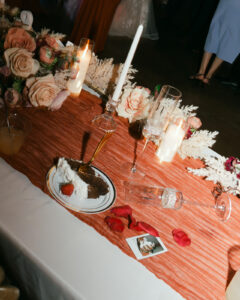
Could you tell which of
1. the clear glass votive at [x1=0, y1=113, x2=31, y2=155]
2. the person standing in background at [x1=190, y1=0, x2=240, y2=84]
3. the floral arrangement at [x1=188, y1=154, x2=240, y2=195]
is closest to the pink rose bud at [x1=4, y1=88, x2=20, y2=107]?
the clear glass votive at [x1=0, y1=113, x2=31, y2=155]

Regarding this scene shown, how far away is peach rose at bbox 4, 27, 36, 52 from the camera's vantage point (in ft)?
4.03

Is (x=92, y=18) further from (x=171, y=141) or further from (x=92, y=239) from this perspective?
(x=92, y=239)

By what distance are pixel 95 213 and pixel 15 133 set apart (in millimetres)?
435

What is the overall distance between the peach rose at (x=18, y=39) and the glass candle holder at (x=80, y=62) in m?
0.26

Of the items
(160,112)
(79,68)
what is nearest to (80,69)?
(79,68)

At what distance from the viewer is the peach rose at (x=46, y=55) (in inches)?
50.7

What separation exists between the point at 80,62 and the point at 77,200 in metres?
0.84

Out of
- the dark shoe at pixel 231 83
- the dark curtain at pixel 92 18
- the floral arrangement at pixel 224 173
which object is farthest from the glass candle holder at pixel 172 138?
the dark shoe at pixel 231 83

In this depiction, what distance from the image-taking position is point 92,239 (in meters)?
0.89

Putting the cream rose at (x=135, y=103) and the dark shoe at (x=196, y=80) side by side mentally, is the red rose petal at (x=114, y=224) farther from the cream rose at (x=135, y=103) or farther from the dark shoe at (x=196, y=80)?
the dark shoe at (x=196, y=80)

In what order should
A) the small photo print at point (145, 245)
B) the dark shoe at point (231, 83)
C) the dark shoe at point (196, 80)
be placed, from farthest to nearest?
the dark shoe at point (231, 83)
the dark shoe at point (196, 80)
the small photo print at point (145, 245)

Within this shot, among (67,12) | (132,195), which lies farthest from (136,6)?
(132,195)

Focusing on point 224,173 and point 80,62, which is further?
point 80,62

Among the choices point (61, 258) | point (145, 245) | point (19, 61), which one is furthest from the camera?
point (19, 61)
